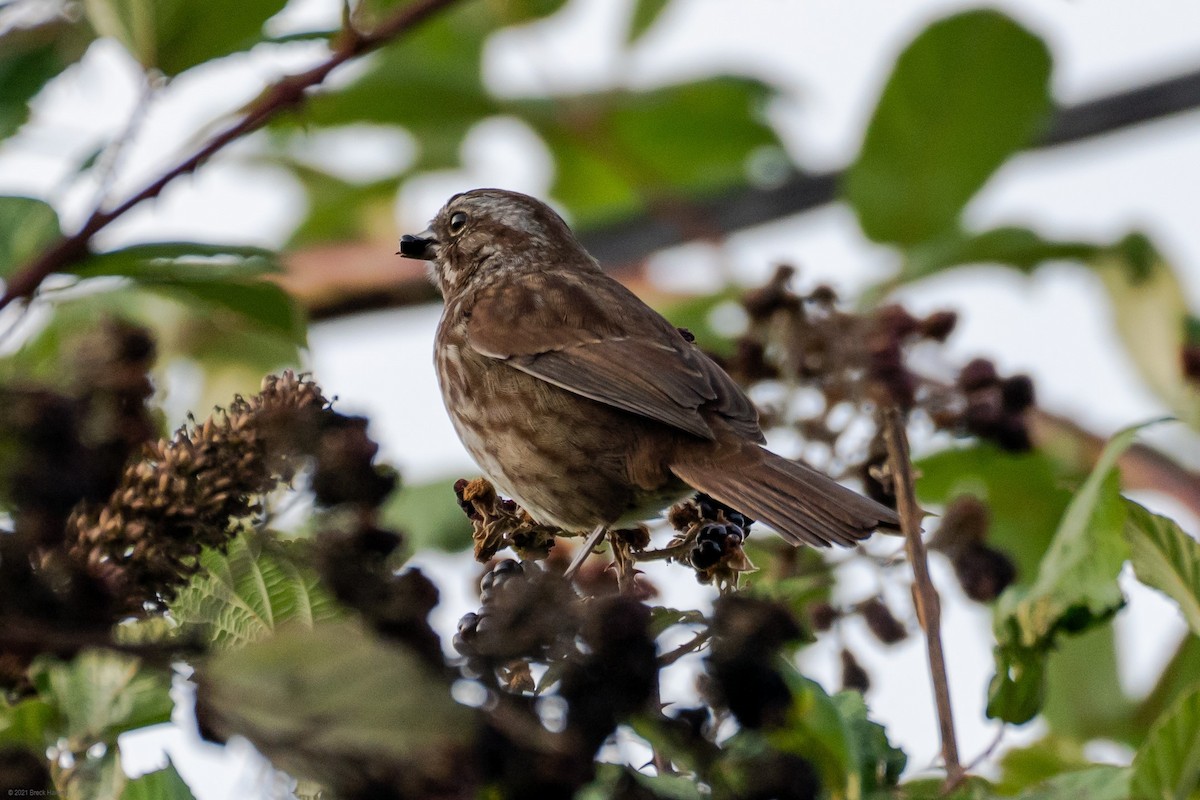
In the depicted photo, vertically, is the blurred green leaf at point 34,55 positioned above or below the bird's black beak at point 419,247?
above

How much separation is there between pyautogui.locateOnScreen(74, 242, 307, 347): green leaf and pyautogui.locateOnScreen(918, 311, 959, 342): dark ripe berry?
158 cm

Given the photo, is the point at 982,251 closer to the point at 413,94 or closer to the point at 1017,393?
the point at 1017,393

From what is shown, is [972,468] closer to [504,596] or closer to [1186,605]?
[1186,605]

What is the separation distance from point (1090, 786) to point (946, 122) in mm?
2795

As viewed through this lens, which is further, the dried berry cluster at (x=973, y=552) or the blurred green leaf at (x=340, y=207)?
the blurred green leaf at (x=340, y=207)

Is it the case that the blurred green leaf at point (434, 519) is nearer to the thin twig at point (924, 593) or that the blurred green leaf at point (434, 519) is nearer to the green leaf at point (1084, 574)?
the thin twig at point (924, 593)

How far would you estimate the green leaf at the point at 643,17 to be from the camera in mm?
5746

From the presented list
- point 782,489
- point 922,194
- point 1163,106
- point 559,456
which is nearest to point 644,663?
point 782,489

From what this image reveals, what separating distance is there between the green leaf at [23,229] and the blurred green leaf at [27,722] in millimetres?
931

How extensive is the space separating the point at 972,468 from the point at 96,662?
2567mm

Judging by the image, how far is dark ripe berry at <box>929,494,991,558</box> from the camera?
3441 millimetres

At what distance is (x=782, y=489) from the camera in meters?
3.79

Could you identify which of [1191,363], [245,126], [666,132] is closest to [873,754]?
[245,126]

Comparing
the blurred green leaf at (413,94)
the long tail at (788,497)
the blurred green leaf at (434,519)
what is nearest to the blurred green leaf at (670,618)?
the long tail at (788,497)
